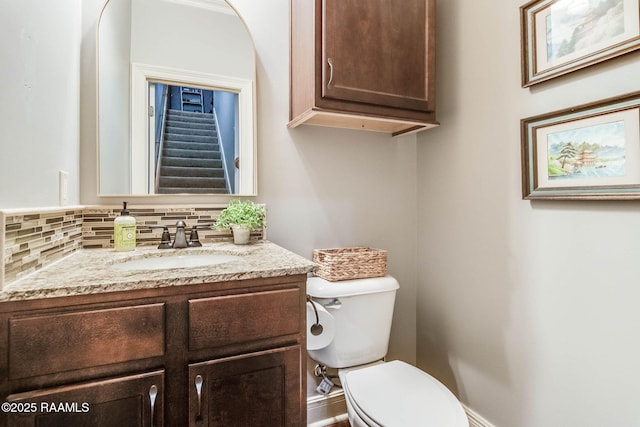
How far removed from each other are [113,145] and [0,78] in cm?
54

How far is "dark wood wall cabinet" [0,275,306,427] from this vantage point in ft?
2.39

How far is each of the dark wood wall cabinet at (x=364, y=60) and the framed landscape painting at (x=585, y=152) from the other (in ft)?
1.52

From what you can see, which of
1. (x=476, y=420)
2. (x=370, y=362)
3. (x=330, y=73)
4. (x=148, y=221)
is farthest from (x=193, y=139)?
(x=476, y=420)

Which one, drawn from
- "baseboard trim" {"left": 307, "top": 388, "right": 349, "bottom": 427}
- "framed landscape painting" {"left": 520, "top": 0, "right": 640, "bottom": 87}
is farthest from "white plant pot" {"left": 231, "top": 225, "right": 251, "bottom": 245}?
"framed landscape painting" {"left": 520, "top": 0, "right": 640, "bottom": 87}

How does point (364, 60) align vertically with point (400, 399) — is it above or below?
above

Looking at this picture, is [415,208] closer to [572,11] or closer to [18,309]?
[572,11]

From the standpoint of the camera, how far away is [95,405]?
0.77 m

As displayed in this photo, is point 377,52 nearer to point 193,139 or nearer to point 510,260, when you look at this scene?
point 193,139

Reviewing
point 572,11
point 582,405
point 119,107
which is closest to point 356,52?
point 572,11

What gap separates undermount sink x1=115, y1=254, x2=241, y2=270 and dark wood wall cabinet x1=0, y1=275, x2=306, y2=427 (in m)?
0.34

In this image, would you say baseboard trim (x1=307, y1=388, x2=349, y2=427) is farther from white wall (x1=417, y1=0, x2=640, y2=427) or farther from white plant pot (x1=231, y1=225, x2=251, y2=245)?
white plant pot (x1=231, y1=225, x2=251, y2=245)

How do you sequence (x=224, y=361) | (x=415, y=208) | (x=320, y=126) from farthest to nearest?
1. (x=415, y=208)
2. (x=320, y=126)
3. (x=224, y=361)

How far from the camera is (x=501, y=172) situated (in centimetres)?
134

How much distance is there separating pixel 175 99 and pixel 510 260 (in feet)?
5.07
